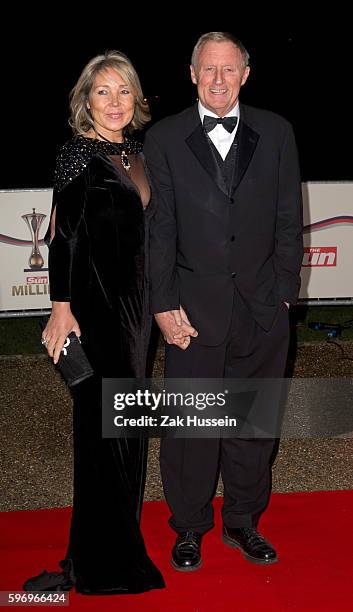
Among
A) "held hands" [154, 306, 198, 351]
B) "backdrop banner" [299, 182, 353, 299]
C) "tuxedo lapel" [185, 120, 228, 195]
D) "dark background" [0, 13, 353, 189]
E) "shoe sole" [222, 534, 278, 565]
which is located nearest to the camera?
"tuxedo lapel" [185, 120, 228, 195]

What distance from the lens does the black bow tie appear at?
3477 millimetres

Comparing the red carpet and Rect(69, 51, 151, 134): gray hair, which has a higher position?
Rect(69, 51, 151, 134): gray hair

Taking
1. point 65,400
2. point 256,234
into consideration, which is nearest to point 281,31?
point 65,400

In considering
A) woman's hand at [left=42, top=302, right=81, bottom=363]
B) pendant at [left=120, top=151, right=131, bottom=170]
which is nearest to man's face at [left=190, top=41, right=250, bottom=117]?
pendant at [left=120, top=151, right=131, bottom=170]

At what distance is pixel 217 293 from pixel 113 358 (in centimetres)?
57

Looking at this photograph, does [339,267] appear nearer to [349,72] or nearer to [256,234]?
[256,234]

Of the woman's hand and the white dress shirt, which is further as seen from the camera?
the white dress shirt

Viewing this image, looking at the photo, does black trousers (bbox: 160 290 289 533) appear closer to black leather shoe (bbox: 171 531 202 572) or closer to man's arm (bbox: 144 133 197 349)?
black leather shoe (bbox: 171 531 202 572)

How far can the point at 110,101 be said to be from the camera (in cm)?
312

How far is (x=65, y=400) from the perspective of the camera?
6.11 meters

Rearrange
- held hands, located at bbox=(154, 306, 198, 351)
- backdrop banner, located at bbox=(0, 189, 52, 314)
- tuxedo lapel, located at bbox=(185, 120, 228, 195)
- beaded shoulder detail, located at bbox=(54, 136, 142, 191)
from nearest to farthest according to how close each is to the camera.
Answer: beaded shoulder detail, located at bbox=(54, 136, 142, 191)
tuxedo lapel, located at bbox=(185, 120, 228, 195)
held hands, located at bbox=(154, 306, 198, 351)
backdrop banner, located at bbox=(0, 189, 52, 314)

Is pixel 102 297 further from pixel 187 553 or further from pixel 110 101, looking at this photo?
pixel 187 553

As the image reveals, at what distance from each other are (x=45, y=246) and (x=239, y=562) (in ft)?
14.0

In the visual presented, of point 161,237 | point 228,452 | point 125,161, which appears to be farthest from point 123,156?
point 228,452
